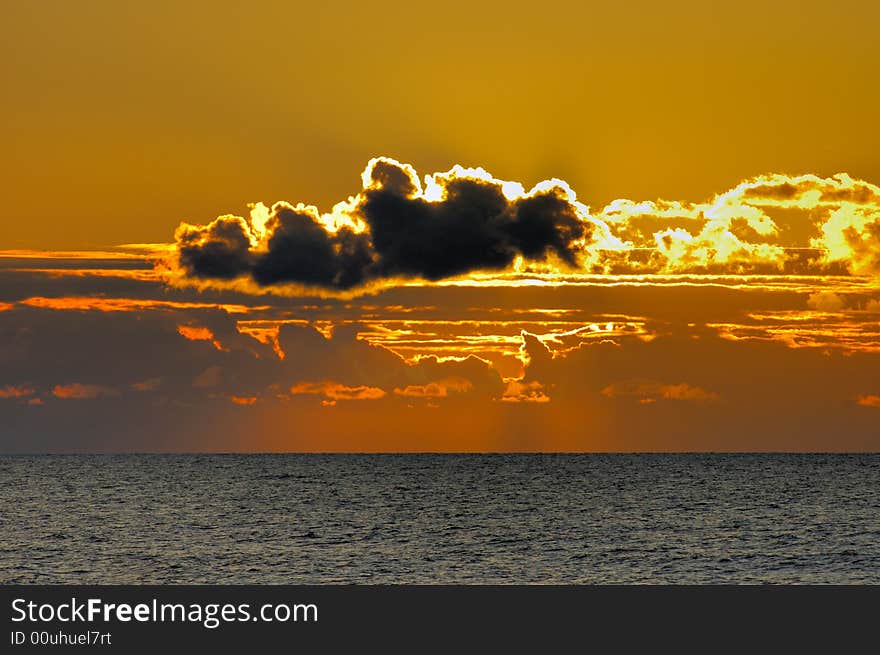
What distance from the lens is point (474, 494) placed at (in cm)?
17962

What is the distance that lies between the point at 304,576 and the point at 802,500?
104 m

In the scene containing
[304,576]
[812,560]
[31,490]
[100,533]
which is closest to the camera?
[304,576]

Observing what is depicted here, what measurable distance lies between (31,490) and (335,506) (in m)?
66.8
